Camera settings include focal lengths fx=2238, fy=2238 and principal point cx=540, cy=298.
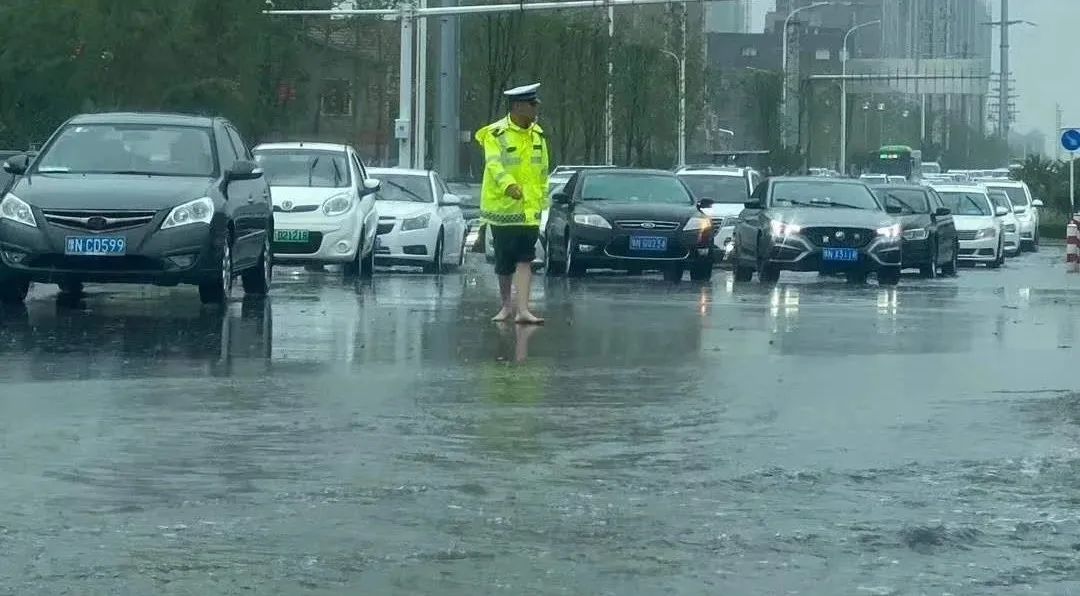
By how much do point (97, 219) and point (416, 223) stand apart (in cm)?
1212

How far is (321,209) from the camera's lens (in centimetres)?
2377

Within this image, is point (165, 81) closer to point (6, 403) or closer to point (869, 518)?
point (6, 403)

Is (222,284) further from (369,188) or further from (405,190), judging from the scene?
(405,190)

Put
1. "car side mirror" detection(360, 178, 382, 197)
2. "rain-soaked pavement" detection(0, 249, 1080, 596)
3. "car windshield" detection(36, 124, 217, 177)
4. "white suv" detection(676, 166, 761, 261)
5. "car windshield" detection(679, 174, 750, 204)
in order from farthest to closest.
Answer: "car windshield" detection(679, 174, 750, 204) → "white suv" detection(676, 166, 761, 261) → "car side mirror" detection(360, 178, 382, 197) → "car windshield" detection(36, 124, 217, 177) → "rain-soaked pavement" detection(0, 249, 1080, 596)

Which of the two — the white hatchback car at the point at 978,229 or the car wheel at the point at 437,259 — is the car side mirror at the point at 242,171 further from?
the white hatchback car at the point at 978,229

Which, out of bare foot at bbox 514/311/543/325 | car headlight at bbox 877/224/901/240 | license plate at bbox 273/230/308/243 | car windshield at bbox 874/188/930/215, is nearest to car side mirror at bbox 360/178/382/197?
license plate at bbox 273/230/308/243

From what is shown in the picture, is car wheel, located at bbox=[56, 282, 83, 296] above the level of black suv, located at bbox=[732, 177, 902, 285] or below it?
below

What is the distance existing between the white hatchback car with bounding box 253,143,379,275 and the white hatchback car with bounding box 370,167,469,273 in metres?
2.65

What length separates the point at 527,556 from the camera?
6.71 meters

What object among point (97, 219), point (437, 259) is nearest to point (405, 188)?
point (437, 259)

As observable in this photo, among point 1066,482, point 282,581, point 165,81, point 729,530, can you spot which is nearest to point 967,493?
point 1066,482

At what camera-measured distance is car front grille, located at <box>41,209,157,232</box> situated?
16.2 m

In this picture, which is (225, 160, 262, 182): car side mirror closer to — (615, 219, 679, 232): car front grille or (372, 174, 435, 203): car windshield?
(615, 219, 679, 232): car front grille

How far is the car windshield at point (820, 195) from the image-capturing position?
28.2 m
